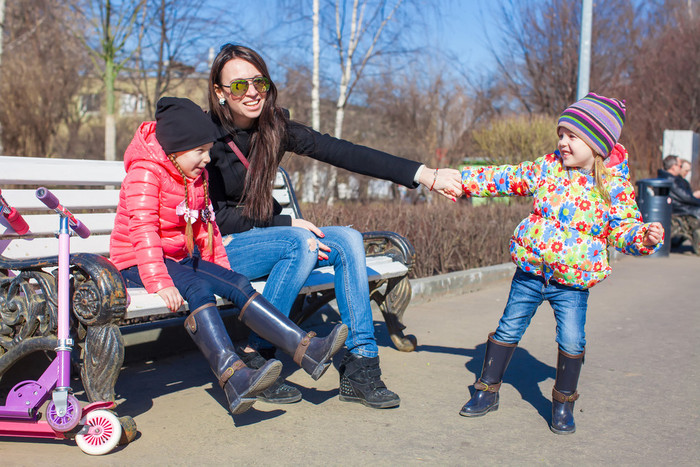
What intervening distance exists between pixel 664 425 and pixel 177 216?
7.93ft

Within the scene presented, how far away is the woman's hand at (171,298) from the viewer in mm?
2822

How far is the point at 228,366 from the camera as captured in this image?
9.35 feet

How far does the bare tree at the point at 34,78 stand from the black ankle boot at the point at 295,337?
13.2m

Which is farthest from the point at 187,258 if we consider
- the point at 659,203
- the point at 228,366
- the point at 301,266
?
the point at 659,203

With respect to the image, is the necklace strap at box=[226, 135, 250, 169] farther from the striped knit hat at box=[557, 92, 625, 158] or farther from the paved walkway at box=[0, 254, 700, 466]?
the striped knit hat at box=[557, 92, 625, 158]

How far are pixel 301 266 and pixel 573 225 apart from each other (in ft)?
4.19

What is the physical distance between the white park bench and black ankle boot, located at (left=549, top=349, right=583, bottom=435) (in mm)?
1242

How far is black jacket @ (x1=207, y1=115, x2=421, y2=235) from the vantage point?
354 cm

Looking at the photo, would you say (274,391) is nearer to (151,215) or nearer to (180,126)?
(151,215)

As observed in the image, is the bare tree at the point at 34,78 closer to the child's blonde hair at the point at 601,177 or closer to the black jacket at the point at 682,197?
the black jacket at the point at 682,197

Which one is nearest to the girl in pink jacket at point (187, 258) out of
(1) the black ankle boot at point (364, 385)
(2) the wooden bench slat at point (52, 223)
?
(1) the black ankle boot at point (364, 385)

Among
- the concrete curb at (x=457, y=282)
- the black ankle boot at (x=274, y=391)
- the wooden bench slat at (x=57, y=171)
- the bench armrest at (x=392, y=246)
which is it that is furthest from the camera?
the concrete curb at (x=457, y=282)

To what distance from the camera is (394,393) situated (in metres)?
3.34

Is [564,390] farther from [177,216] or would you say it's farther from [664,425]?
[177,216]
